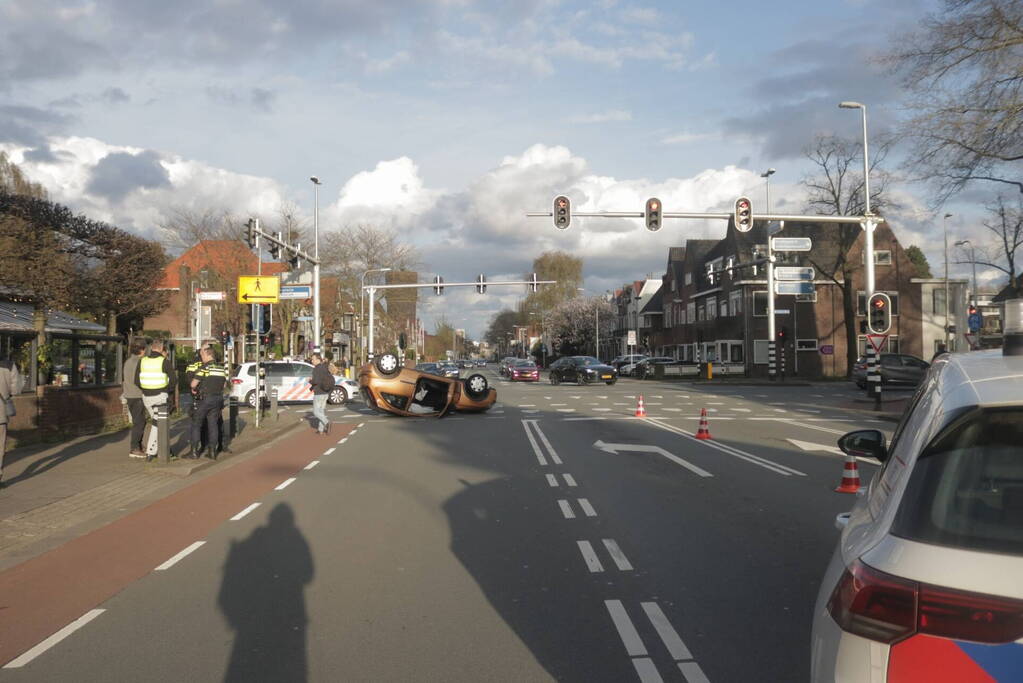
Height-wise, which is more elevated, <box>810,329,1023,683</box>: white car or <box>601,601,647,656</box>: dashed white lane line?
<box>810,329,1023,683</box>: white car

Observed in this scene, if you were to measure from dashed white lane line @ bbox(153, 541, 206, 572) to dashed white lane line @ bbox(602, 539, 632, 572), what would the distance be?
3655 millimetres

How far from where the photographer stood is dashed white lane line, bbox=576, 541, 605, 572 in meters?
6.73

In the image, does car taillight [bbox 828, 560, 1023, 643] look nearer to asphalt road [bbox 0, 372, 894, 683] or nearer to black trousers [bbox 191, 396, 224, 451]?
asphalt road [bbox 0, 372, 894, 683]

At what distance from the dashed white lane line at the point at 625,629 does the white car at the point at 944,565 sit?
2226 millimetres

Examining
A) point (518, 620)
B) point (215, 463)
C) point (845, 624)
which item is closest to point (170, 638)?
point (518, 620)

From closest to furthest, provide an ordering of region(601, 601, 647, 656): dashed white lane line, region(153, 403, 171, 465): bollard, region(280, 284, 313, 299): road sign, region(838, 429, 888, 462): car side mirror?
region(838, 429, 888, 462): car side mirror, region(601, 601, 647, 656): dashed white lane line, region(153, 403, 171, 465): bollard, region(280, 284, 313, 299): road sign

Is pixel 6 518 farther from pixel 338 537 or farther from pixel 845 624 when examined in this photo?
pixel 845 624

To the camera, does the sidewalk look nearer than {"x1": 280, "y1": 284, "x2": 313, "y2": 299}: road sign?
Yes

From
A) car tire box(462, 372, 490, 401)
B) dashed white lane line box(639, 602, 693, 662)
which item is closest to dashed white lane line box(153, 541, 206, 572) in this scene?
dashed white lane line box(639, 602, 693, 662)

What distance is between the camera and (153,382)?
13.4 metres

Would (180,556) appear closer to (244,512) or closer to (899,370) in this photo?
(244,512)

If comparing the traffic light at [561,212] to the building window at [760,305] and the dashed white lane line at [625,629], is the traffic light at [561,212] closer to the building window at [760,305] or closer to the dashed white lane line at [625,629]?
the dashed white lane line at [625,629]

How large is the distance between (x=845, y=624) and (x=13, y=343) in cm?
1711

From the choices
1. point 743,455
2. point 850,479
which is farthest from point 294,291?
point 850,479
